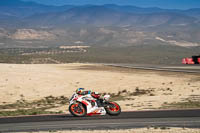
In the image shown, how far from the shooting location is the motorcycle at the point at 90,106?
19891 mm

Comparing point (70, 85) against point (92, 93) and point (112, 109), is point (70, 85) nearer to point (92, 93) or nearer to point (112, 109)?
point (112, 109)

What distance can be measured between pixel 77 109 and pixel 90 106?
87 centimetres

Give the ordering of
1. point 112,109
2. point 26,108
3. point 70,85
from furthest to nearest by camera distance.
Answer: point 70,85 → point 26,108 → point 112,109

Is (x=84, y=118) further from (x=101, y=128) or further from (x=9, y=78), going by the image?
(x=9, y=78)

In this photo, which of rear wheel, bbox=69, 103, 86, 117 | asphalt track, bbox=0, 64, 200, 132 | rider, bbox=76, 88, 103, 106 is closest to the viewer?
asphalt track, bbox=0, 64, 200, 132

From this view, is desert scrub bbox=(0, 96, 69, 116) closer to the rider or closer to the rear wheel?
the rear wheel

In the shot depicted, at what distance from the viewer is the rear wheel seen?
2018cm

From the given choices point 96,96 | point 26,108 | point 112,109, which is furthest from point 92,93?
point 26,108

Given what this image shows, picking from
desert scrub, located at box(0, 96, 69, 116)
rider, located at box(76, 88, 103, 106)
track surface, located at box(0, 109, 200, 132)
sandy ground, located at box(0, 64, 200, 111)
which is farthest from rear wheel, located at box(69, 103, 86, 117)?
sandy ground, located at box(0, 64, 200, 111)

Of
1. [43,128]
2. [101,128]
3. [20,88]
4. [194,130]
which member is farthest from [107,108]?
[20,88]

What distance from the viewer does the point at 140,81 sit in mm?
51344

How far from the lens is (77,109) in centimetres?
2033

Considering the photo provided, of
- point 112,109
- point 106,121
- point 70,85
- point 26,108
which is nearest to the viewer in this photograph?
point 106,121

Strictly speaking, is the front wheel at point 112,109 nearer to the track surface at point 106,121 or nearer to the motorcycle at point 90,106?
the motorcycle at point 90,106
